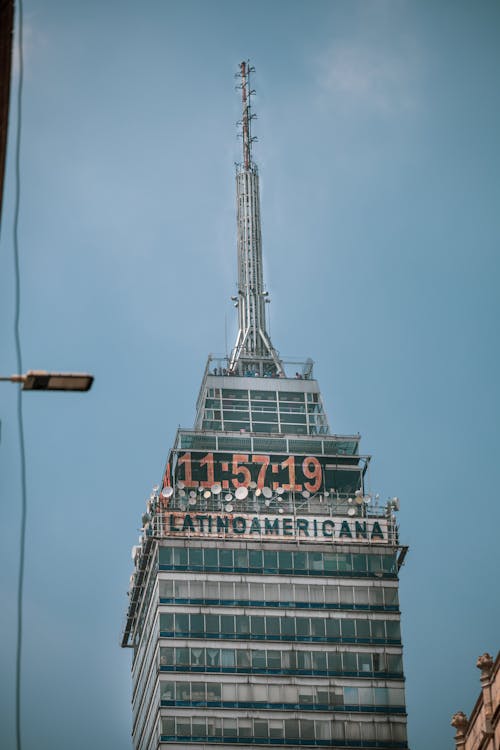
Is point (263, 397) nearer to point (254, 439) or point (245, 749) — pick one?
point (254, 439)

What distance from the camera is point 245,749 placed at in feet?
541

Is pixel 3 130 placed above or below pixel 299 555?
below

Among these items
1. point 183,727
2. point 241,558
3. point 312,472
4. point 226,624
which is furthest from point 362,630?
point 312,472

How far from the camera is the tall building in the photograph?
6555 inches

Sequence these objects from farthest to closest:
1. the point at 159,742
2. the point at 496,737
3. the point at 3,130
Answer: the point at 159,742 → the point at 496,737 → the point at 3,130

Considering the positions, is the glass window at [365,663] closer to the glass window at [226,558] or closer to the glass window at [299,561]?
the glass window at [299,561]

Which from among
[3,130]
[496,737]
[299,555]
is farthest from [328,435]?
[3,130]

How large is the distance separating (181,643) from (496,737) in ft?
279

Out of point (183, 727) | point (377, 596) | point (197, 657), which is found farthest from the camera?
point (377, 596)

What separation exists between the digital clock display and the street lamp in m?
139

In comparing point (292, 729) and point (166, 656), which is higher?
point (166, 656)

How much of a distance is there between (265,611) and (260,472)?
762 inches

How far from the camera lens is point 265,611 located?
170500 mm

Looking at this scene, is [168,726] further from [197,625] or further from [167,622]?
[197,625]
